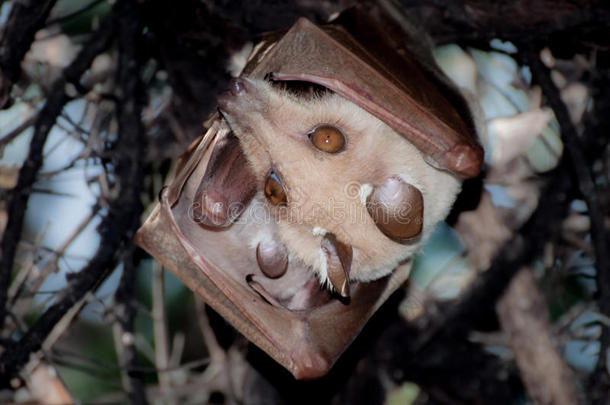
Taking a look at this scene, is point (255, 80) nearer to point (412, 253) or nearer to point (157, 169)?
point (412, 253)

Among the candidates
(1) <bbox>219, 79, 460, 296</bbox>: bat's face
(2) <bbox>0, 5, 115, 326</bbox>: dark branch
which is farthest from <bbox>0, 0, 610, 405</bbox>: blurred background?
(1) <bbox>219, 79, 460, 296</bbox>: bat's face

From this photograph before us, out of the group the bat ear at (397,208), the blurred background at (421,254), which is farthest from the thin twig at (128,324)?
the bat ear at (397,208)

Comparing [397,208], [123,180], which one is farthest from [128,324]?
[397,208]

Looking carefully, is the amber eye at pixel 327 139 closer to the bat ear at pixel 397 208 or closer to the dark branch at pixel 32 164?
the bat ear at pixel 397 208

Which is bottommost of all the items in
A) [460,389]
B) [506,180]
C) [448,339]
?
[460,389]

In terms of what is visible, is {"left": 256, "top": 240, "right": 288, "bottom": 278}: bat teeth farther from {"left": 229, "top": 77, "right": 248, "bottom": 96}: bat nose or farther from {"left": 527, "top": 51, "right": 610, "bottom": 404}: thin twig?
{"left": 527, "top": 51, "right": 610, "bottom": 404}: thin twig

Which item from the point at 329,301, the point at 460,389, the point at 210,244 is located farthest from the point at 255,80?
the point at 460,389
